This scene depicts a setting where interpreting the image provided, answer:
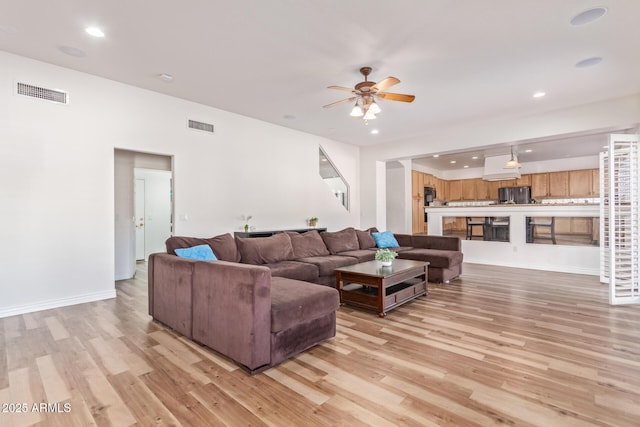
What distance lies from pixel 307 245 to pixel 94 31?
3.66 m

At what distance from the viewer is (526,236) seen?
6.40 metres

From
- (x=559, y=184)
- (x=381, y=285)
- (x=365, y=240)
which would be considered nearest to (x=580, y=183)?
(x=559, y=184)

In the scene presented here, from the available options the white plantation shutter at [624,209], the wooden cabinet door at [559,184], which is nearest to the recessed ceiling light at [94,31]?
the white plantation shutter at [624,209]

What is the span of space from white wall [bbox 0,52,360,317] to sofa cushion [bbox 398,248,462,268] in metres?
3.17

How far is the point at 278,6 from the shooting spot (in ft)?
8.80

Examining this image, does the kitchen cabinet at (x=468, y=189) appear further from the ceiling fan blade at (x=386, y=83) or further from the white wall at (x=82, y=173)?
the ceiling fan blade at (x=386, y=83)

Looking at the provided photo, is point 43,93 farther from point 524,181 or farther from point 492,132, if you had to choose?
point 524,181

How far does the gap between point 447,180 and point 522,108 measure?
23.0ft

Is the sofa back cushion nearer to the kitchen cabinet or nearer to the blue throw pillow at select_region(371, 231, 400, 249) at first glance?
the blue throw pillow at select_region(371, 231, 400, 249)

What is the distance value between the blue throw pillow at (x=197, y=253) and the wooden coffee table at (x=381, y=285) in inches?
63.3

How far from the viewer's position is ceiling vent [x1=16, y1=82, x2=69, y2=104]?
11.9 feet

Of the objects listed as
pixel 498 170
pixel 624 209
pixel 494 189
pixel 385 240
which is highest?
pixel 498 170

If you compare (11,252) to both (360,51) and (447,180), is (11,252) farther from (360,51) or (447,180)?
(447,180)

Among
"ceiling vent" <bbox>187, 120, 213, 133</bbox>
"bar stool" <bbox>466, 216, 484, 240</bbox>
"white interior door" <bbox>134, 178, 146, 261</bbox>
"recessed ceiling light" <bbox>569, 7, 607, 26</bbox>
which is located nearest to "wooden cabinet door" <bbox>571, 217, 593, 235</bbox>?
"bar stool" <bbox>466, 216, 484, 240</bbox>
